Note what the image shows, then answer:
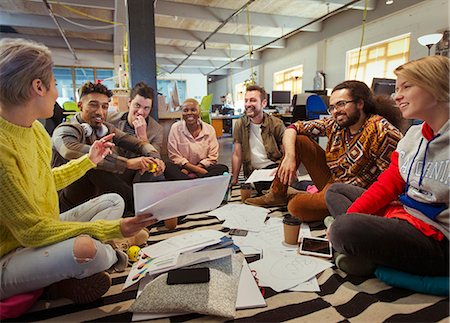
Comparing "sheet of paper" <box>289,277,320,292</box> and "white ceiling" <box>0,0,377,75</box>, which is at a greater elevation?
"white ceiling" <box>0,0,377,75</box>

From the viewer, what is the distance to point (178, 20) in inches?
296

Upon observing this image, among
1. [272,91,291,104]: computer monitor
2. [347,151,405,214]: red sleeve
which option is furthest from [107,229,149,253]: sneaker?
[272,91,291,104]: computer monitor

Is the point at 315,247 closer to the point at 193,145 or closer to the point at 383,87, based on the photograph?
the point at 193,145

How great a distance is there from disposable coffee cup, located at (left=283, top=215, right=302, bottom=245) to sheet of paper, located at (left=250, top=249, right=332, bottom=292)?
108mm

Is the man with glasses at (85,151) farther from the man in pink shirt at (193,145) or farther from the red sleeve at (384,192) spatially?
the red sleeve at (384,192)

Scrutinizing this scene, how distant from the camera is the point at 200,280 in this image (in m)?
1.02

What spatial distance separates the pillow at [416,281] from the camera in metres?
1.08

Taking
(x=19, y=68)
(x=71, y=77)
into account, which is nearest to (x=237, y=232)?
(x=19, y=68)

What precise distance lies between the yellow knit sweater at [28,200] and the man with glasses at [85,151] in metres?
0.59

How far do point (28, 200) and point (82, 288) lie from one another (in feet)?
1.34

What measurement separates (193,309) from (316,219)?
115 cm

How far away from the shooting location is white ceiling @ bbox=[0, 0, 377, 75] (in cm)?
600

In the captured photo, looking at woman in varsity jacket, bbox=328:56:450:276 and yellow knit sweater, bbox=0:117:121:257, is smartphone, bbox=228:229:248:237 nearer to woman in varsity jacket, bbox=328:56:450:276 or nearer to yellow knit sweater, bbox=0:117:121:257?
woman in varsity jacket, bbox=328:56:450:276

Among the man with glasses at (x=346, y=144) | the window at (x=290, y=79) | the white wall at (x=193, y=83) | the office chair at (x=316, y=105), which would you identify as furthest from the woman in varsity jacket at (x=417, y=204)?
the white wall at (x=193, y=83)
